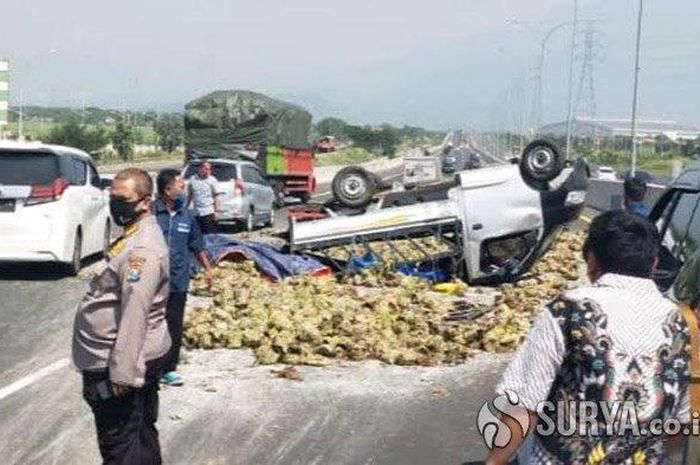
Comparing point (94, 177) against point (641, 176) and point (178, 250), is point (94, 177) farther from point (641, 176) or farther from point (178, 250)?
point (178, 250)

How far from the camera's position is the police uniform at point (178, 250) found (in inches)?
308

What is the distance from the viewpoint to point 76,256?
1529 centimetres

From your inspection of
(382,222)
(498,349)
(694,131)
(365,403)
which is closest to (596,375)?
(365,403)

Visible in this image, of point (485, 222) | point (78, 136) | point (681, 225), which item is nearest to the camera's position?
point (681, 225)

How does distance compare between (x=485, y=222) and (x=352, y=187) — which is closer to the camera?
(x=485, y=222)

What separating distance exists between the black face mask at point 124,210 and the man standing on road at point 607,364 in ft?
8.37

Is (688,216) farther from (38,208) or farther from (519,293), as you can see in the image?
(38,208)

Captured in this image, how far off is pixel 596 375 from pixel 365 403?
518cm

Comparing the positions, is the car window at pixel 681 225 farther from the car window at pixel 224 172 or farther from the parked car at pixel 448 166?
the parked car at pixel 448 166

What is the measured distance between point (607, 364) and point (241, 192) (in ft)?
70.5

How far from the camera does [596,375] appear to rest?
348cm

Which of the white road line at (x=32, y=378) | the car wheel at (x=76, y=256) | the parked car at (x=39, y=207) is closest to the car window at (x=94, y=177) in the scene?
the parked car at (x=39, y=207)

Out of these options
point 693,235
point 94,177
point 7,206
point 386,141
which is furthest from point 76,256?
point 386,141

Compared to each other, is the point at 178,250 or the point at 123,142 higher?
the point at 178,250
